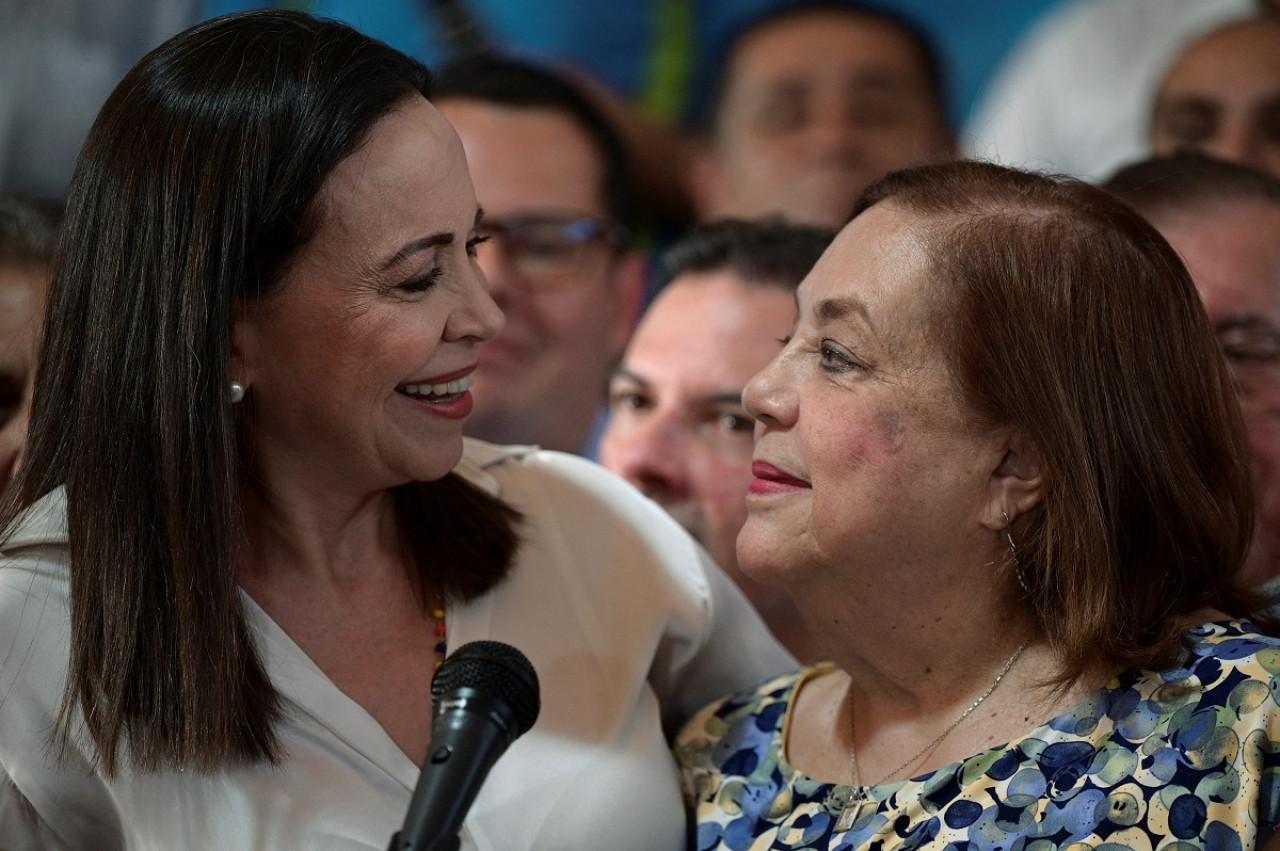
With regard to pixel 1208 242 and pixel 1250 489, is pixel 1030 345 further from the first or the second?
pixel 1208 242

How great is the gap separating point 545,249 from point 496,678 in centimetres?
261

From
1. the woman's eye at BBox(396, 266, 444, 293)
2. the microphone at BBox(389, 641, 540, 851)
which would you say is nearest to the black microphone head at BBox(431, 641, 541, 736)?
the microphone at BBox(389, 641, 540, 851)

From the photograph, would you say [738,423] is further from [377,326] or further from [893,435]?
[377,326]

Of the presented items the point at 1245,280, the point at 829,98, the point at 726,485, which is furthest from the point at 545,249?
the point at 1245,280

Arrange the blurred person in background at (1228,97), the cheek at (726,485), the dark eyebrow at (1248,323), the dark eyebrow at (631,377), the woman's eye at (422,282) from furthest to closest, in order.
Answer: the blurred person in background at (1228,97)
the dark eyebrow at (631,377)
the cheek at (726,485)
the dark eyebrow at (1248,323)
the woman's eye at (422,282)

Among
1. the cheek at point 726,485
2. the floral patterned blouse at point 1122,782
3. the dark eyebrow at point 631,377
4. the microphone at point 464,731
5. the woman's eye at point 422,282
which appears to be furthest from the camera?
the dark eyebrow at point 631,377

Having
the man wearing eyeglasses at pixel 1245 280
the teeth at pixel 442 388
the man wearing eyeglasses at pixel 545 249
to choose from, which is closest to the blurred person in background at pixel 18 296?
the teeth at pixel 442 388

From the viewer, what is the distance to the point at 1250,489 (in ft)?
6.25

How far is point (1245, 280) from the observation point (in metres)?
2.56

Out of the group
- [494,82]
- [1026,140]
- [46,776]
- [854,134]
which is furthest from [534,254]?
[46,776]

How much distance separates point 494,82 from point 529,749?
2.41m

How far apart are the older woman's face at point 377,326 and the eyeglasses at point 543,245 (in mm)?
1863

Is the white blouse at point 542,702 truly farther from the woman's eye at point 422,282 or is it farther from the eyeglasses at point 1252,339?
the eyeglasses at point 1252,339

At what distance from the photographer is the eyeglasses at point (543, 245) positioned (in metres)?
3.78
